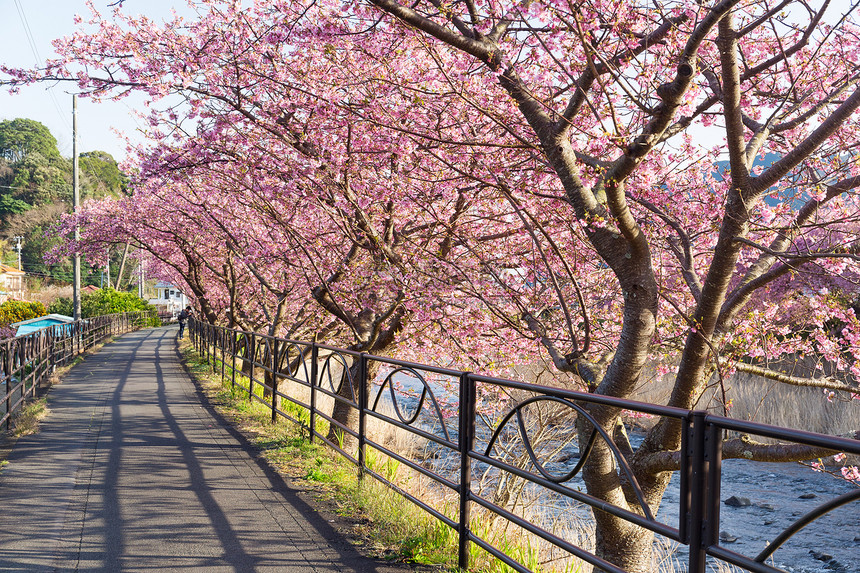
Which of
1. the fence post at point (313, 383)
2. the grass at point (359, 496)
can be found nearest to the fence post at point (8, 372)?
the grass at point (359, 496)

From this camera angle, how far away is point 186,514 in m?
5.38

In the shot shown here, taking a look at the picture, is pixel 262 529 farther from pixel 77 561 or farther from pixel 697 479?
pixel 697 479

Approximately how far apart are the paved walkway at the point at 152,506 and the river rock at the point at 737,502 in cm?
923

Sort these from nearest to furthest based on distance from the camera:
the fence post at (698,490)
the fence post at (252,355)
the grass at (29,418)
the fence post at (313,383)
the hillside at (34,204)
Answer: the fence post at (698,490), the fence post at (313,383), the grass at (29,418), the fence post at (252,355), the hillside at (34,204)

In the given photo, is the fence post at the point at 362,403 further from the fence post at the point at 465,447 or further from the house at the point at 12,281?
the house at the point at 12,281

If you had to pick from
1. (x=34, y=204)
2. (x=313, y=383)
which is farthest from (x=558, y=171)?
(x=34, y=204)

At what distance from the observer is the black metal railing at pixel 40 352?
30.1 feet

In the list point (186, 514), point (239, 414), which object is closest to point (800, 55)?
point (186, 514)

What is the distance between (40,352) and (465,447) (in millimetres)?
12274

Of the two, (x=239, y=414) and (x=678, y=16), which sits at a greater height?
(x=678, y=16)

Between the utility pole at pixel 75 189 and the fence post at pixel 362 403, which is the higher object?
the utility pole at pixel 75 189

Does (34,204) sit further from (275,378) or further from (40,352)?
(275,378)

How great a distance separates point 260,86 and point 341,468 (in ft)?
16.3

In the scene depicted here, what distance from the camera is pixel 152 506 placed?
5598mm
